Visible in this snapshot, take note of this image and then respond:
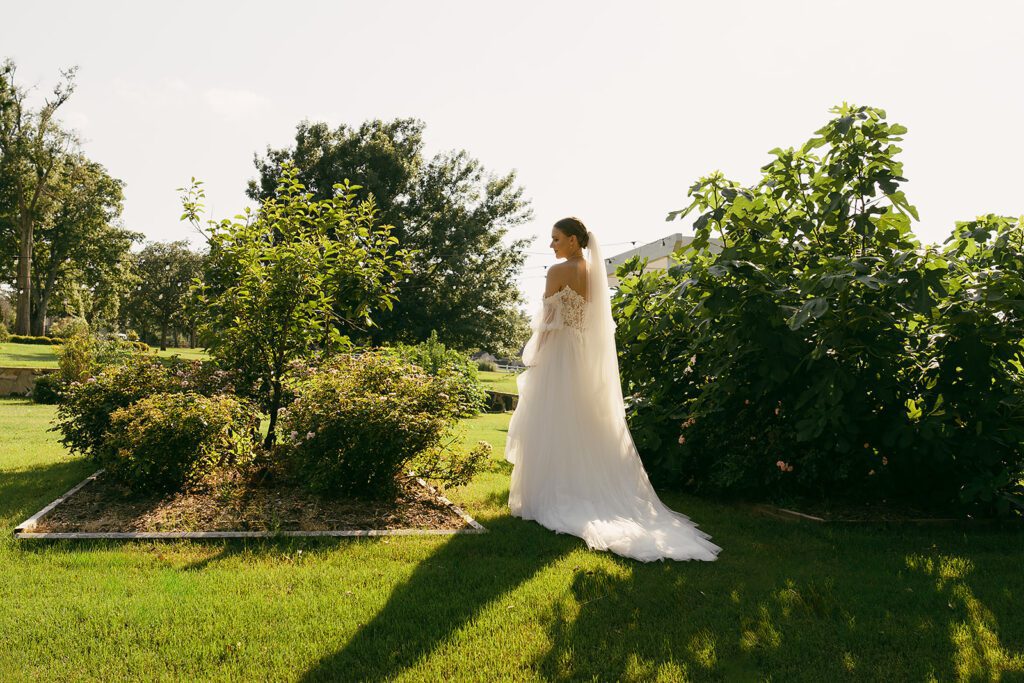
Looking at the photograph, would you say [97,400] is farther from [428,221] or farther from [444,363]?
[428,221]

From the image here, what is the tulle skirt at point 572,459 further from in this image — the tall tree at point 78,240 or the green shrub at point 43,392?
the tall tree at point 78,240

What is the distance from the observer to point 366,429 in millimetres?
5434

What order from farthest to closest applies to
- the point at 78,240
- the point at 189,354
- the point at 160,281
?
the point at 160,281 → the point at 78,240 → the point at 189,354

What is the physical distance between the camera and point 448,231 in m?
34.4

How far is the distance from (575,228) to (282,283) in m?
2.87

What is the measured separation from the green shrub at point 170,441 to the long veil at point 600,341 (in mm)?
3160

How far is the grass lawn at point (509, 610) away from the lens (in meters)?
2.97

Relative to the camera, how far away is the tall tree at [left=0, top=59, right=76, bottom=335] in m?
34.1

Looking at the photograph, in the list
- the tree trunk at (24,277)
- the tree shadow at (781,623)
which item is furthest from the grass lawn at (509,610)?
the tree trunk at (24,277)

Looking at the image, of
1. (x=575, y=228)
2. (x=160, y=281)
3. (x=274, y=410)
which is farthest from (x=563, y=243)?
(x=160, y=281)

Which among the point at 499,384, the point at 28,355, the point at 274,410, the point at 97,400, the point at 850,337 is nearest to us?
the point at 850,337

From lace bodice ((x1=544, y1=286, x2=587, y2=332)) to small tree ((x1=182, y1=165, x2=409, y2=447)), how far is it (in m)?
1.87

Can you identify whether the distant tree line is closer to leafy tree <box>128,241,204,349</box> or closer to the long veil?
leafy tree <box>128,241,204,349</box>

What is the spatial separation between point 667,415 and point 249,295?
4316 mm
